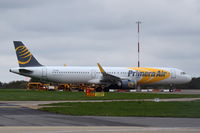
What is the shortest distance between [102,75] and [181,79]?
13.4 metres

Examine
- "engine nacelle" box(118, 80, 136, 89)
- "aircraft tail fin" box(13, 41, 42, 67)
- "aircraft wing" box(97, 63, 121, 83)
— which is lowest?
"engine nacelle" box(118, 80, 136, 89)

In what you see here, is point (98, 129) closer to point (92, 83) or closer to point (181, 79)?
point (92, 83)

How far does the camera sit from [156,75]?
249ft

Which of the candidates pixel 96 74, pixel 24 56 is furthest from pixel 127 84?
pixel 24 56

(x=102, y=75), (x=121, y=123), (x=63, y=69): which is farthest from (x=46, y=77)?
(x=121, y=123)

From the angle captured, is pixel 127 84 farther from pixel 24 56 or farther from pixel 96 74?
pixel 24 56

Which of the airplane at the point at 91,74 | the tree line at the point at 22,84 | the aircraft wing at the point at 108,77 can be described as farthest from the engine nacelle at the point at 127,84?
the tree line at the point at 22,84

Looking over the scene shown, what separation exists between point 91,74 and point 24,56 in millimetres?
10302

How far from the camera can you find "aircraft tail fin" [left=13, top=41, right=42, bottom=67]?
71938mm

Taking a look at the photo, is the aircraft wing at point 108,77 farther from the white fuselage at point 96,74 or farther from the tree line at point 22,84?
the tree line at point 22,84

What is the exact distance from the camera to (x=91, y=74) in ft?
241

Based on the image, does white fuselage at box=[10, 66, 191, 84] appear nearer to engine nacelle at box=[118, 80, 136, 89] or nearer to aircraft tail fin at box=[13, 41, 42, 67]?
aircraft tail fin at box=[13, 41, 42, 67]

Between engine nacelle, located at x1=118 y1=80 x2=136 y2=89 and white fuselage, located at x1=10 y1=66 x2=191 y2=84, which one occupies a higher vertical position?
white fuselage, located at x1=10 y1=66 x2=191 y2=84

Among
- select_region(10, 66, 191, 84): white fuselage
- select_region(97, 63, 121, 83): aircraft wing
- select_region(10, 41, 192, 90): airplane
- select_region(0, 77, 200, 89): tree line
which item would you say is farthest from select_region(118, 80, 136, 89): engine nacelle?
select_region(0, 77, 200, 89): tree line
